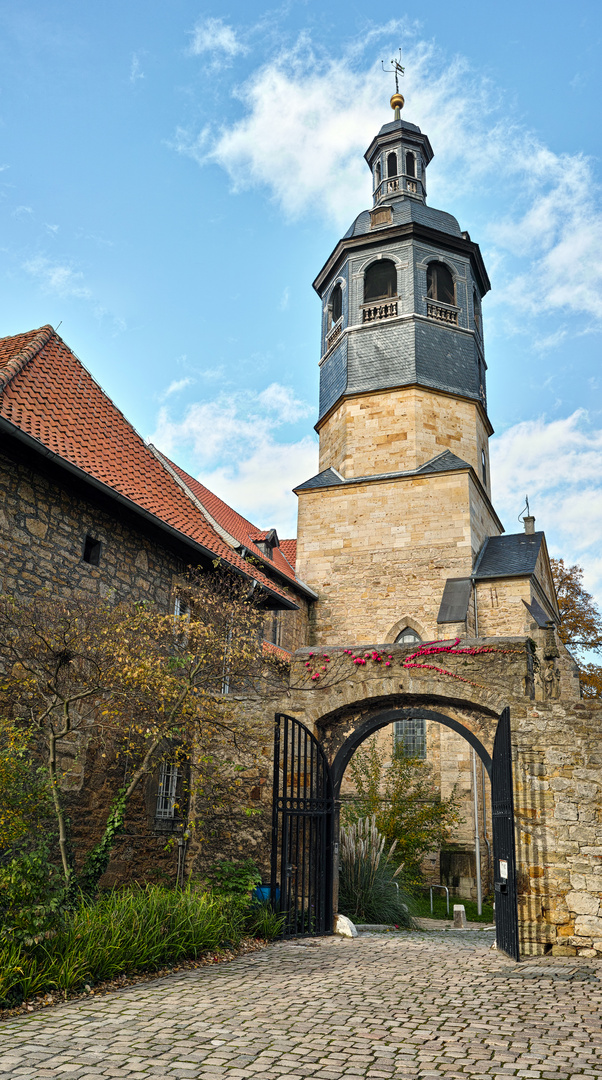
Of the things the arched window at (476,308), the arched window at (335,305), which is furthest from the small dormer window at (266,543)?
the arched window at (476,308)

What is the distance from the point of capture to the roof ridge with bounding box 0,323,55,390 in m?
9.45

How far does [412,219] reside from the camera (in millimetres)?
22406

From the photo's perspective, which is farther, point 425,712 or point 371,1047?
point 425,712

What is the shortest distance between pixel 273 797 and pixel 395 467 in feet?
41.5

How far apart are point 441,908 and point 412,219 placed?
17.7m

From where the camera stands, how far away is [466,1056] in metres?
4.29

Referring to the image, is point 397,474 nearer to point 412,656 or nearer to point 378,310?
point 378,310

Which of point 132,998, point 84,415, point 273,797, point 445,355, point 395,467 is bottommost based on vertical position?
point 132,998

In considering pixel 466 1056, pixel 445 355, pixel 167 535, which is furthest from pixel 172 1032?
pixel 445 355

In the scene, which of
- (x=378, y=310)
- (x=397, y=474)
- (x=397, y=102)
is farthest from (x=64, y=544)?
(x=397, y=102)

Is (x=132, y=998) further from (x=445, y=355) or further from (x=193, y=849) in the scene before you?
(x=445, y=355)

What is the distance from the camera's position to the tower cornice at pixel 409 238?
21797 millimetres

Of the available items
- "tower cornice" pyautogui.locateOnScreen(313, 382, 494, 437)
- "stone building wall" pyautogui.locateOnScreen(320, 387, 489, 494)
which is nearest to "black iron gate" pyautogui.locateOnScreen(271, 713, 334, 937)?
"stone building wall" pyautogui.locateOnScreen(320, 387, 489, 494)

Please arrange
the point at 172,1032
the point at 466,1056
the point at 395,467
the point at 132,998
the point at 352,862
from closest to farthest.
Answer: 1. the point at 466,1056
2. the point at 172,1032
3. the point at 132,998
4. the point at 352,862
5. the point at 395,467
